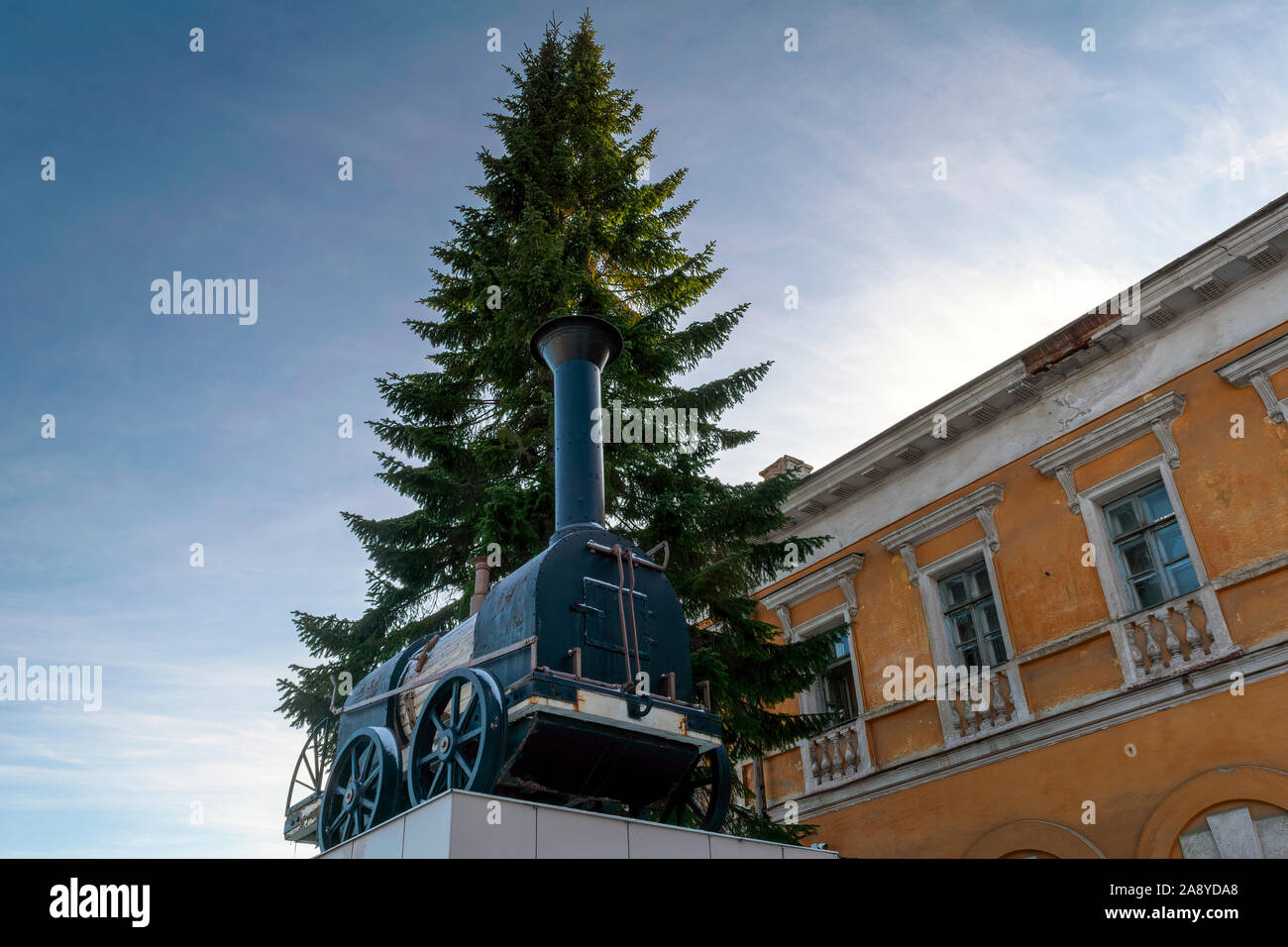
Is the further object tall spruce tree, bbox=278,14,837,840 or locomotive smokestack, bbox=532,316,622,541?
tall spruce tree, bbox=278,14,837,840

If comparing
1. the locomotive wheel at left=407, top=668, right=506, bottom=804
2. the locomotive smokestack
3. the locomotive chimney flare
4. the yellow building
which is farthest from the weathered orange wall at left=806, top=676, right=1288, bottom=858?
the locomotive wheel at left=407, top=668, right=506, bottom=804

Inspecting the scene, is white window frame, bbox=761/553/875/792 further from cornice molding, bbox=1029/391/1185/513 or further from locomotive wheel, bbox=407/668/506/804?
locomotive wheel, bbox=407/668/506/804

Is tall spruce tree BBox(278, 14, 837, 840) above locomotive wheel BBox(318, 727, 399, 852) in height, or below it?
above

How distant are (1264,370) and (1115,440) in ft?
5.71

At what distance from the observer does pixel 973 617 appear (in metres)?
13.0

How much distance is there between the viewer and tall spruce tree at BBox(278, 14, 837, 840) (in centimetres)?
995

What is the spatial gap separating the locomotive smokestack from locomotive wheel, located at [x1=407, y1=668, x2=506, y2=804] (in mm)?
1197

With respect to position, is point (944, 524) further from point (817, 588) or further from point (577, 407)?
point (577, 407)

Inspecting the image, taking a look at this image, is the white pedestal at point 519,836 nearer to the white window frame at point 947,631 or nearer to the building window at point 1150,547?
the white window frame at point 947,631

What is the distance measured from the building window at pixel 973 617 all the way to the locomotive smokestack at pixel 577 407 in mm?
7331

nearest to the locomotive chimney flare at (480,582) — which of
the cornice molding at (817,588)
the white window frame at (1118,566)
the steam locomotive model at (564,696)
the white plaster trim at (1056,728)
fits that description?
the steam locomotive model at (564,696)

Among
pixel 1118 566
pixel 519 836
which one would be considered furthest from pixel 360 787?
pixel 1118 566

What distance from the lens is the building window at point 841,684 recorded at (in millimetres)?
14383
